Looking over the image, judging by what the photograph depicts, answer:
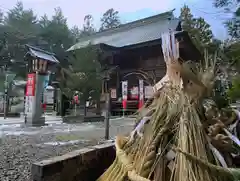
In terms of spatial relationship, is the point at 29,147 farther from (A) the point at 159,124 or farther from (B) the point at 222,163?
(B) the point at 222,163

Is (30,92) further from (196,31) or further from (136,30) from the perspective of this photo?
(136,30)

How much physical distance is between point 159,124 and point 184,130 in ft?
0.50

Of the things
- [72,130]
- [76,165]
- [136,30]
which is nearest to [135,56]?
[136,30]

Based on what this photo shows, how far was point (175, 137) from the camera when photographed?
3.85 ft

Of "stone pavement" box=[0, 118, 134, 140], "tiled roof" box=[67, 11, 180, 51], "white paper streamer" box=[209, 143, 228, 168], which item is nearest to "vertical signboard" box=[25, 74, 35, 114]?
"stone pavement" box=[0, 118, 134, 140]

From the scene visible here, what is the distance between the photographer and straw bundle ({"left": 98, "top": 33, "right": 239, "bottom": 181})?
1.02 m

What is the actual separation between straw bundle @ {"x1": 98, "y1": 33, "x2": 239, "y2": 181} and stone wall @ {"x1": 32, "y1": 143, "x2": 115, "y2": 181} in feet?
1.05

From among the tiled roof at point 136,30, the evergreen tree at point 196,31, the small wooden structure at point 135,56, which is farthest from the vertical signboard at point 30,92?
the tiled roof at point 136,30

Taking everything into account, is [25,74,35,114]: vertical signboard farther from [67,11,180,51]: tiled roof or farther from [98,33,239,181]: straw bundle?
[98,33,239,181]: straw bundle

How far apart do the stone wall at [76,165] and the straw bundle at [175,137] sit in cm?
32

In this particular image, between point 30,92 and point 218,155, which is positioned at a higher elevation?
point 30,92

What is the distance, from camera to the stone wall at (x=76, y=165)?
1.34 meters

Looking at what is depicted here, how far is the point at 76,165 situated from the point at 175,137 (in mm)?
769

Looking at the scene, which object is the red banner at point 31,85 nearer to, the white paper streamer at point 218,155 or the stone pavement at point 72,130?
the stone pavement at point 72,130
